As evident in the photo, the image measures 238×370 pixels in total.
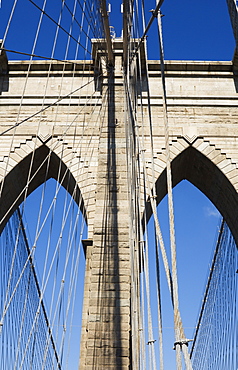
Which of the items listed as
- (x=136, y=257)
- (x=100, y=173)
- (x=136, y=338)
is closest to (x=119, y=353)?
(x=136, y=338)

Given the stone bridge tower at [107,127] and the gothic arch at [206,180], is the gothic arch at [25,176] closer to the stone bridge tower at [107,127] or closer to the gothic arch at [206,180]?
the stone bridge tower at [107,127]

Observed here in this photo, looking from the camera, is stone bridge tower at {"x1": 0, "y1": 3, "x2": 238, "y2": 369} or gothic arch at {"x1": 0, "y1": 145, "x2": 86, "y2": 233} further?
gothic arch at {"x1": 0, "y1": 145, "x2": 86, "y2": 233}

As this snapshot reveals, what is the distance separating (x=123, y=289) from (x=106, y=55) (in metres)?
4.11

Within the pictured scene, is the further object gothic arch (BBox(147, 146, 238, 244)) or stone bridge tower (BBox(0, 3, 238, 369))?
gothic arch (BBox(147, 146, 238, 244))

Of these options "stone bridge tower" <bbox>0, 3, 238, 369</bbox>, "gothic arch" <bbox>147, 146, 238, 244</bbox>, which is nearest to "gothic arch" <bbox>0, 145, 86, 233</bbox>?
"stone bridge tower" <bbox>0, 3, 238, 369</bbox>

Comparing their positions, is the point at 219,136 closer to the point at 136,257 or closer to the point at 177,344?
the point at 136,257

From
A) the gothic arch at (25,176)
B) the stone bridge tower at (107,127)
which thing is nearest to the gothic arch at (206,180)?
the stone bridge tower at (107,127)

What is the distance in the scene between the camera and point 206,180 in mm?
9320

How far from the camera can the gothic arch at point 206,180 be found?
Answer: 8781mm

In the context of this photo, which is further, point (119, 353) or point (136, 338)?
point (119, 353)

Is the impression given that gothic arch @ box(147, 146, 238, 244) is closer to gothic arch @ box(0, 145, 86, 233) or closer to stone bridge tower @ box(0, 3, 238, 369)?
stone bridge tower @ box(0, 3, 238, 369)

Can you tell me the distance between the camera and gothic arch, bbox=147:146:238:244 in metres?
8.78

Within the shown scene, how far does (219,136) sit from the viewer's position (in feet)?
29.4

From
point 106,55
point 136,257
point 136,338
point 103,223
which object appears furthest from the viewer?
point 106,55
